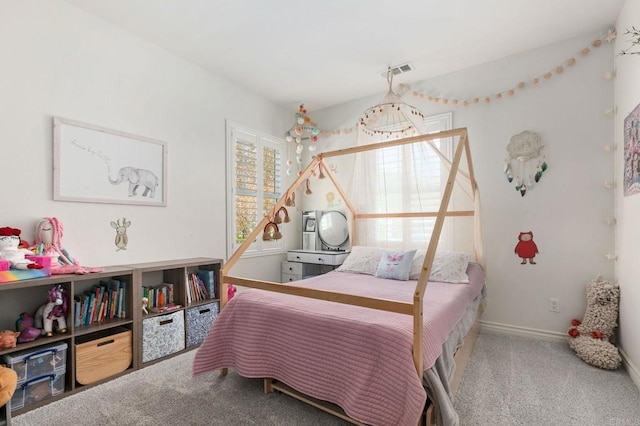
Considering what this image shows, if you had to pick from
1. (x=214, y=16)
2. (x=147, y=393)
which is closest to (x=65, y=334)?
(x=147, y=393)

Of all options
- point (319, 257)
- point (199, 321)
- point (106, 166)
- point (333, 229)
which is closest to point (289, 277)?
point (319, 257)

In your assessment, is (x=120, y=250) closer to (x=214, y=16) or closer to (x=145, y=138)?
(x=145, y=138)

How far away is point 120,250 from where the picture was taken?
2617mm

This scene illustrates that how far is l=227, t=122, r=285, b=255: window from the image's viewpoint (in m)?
3.60

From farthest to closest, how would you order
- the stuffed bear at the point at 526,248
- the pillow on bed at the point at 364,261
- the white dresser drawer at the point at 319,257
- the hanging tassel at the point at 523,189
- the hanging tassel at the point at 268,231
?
the white dresser drawer at the point at 319,257
the pillow on bed at the point at 364,261
the hanging tassel at the point at 523,189
the stuffed bear at the point at 526,248
the hanging tassel at the point at 268,231

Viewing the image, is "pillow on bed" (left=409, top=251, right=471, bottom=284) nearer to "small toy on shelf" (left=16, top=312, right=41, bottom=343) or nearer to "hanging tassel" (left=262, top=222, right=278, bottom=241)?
"hanging tassel" (left=262, top=222, right=278, bottom=241)

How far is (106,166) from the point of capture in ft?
8.39

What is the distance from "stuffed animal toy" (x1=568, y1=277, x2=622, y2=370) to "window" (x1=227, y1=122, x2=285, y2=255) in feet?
10.2

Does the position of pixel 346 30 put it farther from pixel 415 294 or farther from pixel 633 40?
pixel 415 294

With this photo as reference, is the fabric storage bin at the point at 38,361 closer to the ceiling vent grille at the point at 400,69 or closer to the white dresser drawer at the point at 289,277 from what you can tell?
the white dresser drawer at the point at 289,277

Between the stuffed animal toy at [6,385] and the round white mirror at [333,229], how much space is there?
3.01m

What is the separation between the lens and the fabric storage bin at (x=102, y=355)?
2129 mm

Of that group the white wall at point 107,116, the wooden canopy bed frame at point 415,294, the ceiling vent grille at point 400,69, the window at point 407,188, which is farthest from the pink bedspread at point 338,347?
the ceiling vent grille at point 400,69

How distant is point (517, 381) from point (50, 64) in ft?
12.7
